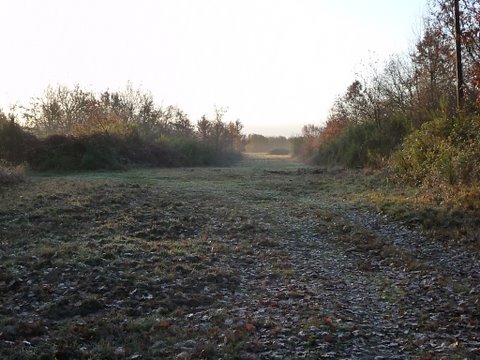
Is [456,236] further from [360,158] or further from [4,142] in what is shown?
[4,142]

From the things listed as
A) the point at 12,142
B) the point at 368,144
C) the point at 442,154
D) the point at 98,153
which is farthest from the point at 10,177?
the point at 368,144

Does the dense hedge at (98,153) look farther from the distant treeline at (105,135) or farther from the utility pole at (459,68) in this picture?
the utility pole at (459,68)

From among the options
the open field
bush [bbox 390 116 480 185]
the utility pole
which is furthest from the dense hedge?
the utility pole

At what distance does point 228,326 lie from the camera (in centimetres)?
702

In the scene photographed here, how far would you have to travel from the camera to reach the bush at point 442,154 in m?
16.1

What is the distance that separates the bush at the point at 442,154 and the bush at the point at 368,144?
5.01 m

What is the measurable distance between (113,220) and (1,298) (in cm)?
675

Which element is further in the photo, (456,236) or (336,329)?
(456,236)

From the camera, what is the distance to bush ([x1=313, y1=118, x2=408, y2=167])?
28.8m

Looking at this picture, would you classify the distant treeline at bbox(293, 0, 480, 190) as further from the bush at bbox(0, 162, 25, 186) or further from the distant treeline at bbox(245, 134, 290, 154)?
the distant treeline at bbox(245, 134, 290, 154)

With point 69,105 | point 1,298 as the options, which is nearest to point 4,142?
point 69,105

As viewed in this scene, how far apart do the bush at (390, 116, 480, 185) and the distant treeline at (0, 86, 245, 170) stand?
21623mm

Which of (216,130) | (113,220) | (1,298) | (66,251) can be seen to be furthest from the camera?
(216,130)

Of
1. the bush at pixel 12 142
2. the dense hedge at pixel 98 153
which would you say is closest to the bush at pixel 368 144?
the dense hedge at pixel 98 153
